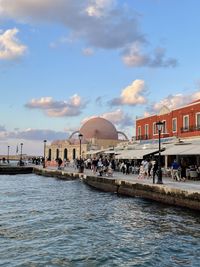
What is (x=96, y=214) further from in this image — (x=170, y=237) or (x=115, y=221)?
(x=170, y=237)

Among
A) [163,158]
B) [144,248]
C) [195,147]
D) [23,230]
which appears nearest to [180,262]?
[144,248]

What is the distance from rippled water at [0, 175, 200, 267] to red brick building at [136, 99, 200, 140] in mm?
18920

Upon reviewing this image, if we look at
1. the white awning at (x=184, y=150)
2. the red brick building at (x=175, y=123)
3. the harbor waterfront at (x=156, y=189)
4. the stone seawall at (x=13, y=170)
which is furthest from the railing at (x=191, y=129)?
the stone seawall at (x=13, y=170)

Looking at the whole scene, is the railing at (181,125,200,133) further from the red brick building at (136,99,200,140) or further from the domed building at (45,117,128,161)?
the domed building at (45,117,128,161)

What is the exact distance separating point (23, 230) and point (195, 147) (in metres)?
19.2

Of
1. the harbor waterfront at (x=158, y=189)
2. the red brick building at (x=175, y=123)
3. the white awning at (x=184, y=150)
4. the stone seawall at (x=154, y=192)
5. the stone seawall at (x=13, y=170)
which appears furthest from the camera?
the stone seawall at (x=13, y=170)

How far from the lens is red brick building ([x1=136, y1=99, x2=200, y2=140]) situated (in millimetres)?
39812

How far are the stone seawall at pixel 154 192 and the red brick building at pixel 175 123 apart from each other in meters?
11.1

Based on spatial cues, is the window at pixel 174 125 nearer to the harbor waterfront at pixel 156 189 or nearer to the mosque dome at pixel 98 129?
the harbor waterfront at pixel 156 189

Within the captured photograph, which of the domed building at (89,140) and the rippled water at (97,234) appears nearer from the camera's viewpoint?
the rippled water at (97,234)

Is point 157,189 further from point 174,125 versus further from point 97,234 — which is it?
point 174,125

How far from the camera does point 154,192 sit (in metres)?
24.7

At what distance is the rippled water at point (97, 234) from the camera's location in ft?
36.7

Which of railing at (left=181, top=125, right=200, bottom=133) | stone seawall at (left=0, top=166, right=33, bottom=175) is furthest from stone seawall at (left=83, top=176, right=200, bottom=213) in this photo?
stone seawall at (left=0, top=166, right=33, bottom=175)
